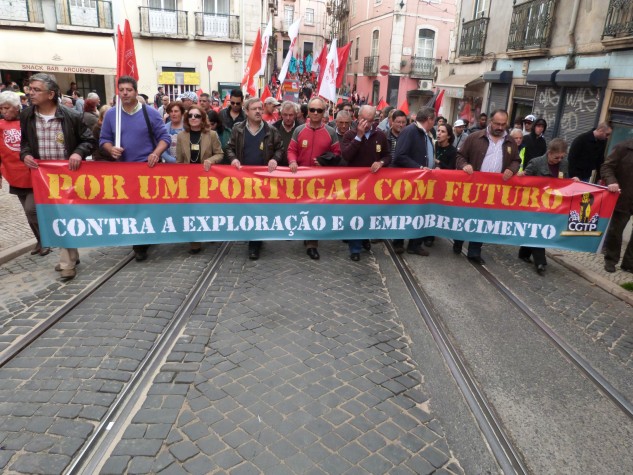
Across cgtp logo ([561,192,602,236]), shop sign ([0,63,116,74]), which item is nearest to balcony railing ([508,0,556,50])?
cgtp logo ([561,192,602,236])

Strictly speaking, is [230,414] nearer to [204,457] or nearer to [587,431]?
[204,457]

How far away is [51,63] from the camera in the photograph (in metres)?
22.6

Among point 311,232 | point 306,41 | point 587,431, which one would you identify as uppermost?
point 306,41

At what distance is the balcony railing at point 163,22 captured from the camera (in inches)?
1016

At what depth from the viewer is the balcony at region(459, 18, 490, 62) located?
19234 millimetres

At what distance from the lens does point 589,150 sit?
348 inches

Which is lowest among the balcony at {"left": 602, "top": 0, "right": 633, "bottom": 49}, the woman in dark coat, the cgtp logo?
the cgtp logo

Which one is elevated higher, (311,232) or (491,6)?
(491,6)

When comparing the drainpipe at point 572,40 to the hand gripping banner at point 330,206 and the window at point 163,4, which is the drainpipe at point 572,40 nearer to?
the hand gripping banner at point 330,206

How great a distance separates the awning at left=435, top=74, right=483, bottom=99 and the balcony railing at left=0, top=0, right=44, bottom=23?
1959 cm

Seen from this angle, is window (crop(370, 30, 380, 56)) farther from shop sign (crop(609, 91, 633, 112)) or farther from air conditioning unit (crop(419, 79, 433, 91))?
shop sign (crop(609, 91, 633, 112))

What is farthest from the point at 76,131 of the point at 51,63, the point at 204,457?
the point at 51,63

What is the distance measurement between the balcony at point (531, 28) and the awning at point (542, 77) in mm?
676

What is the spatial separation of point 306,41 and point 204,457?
7559 cm
